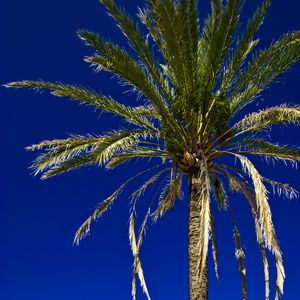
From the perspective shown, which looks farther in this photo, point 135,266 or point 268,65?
point 135,266

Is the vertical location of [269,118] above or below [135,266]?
above

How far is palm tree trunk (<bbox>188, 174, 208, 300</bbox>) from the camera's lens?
10.6 meters

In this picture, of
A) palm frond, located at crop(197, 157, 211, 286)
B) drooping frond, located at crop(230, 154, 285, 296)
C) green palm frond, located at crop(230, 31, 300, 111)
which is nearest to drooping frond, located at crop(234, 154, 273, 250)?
drooping frond, located at crop(230, 154, 285, 296)

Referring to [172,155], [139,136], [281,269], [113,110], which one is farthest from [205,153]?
[281,269]

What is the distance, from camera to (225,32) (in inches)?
429

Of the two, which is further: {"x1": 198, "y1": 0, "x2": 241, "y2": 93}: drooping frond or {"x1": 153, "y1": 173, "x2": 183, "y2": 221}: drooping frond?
{"x1": 153, "y1": 173, "x2": 183, "y2": 221}: drooping frond

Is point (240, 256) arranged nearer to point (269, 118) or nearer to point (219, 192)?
point (219, 192)

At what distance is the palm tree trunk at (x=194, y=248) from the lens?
34.8ft

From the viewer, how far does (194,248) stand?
1107 centimetres

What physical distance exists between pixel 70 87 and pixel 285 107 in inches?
191

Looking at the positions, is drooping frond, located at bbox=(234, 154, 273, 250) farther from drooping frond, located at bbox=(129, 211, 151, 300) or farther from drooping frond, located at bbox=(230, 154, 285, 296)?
drooping frond, located at bbox=(129, 211, 151, 300)

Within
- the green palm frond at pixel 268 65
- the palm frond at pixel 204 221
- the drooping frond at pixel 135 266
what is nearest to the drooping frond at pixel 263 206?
the palm frond at pixel 204 221

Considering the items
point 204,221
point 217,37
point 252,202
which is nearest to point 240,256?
point 252,202

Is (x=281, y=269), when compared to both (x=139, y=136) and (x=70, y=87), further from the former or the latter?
(x=70, y=87)
